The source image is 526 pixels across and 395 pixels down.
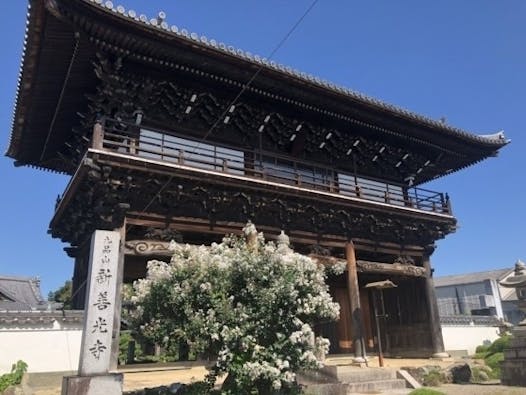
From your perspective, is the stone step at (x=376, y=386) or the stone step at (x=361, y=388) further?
the stone step at (x=376, y=386)

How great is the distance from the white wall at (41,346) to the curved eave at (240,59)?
8.51 metres

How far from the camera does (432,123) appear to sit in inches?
651

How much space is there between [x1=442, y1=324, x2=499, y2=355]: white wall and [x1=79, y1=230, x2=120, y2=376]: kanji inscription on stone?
745 inches

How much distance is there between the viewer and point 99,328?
28.3ft

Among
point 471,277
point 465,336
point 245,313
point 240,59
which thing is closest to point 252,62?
point 240,59

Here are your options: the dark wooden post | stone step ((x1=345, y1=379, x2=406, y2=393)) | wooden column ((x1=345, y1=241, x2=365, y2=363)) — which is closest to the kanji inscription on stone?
the dark wooden post

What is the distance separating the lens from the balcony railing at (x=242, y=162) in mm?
12344

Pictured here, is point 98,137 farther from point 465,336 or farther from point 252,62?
point 465,336

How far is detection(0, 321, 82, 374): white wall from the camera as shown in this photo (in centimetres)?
1172

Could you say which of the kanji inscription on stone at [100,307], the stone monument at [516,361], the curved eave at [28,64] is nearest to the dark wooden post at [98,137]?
the curved eave at [28,64]

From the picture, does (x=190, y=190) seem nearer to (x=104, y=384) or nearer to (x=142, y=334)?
(x=142, y=334)

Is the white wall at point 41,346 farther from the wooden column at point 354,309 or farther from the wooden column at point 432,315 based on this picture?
the wooden column at point 432,315

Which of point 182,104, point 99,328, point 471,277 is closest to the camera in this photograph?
point 99,328

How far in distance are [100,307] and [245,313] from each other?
311 cm
